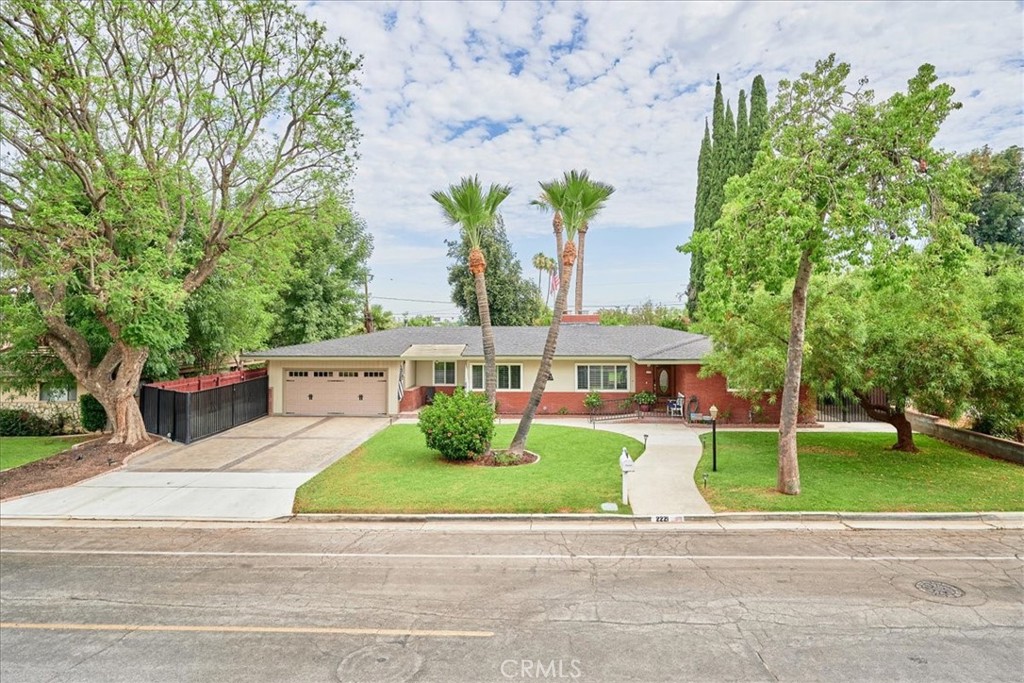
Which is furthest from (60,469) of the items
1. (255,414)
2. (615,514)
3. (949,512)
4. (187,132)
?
(949,512)

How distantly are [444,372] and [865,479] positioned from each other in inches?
751

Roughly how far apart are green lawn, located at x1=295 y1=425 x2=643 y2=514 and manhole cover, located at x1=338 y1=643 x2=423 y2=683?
215 inches

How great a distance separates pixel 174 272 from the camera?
63.5ft

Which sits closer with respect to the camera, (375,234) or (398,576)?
(398,576)

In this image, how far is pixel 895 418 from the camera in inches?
643

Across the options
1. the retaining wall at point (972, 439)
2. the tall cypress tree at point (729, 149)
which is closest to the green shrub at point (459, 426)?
the retaining wall at point (972, 439)

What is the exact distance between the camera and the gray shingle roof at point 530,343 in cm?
2441

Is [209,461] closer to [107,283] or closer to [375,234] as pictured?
[107,283]

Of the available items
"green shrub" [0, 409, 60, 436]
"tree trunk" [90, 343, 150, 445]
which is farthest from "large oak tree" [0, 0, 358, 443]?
"green shrub" [0, 409, 60, 436]

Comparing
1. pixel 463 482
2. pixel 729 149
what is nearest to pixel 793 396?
pixel 463 482

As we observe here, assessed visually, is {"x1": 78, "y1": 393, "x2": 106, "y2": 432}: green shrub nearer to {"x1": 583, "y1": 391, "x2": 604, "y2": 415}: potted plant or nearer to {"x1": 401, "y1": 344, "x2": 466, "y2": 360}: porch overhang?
{"x1": 401, "y1": 344, "x2": 466, "y2": 360}: porch overhang

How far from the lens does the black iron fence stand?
1997 centimetres

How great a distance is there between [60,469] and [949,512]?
897 inches

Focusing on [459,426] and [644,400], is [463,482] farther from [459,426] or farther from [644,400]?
[644,400]
